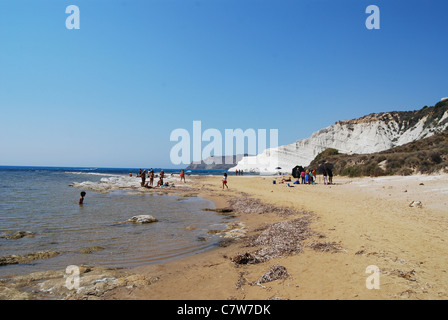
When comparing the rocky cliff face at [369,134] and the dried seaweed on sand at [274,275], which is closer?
the dried seaweed on sand at [274,275]

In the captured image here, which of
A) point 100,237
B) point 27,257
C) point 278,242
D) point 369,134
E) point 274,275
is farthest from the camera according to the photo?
point 369,134

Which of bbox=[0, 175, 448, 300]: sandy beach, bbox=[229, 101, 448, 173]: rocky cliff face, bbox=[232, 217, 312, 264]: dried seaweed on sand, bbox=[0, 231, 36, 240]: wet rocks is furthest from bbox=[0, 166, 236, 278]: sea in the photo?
bbox=[229, 101, 448, 173]: rocky cliff face

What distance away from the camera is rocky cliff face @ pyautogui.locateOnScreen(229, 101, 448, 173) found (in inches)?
2081

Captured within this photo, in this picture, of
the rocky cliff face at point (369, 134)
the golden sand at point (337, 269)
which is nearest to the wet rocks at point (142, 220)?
the golden sand at point (337, 269)

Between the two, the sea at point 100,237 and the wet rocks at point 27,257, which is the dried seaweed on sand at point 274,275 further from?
the wet rocks at point 27,257

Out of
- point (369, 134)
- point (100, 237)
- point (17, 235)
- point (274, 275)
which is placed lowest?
point (100, 237)

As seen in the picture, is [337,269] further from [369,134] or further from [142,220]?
[369,134]

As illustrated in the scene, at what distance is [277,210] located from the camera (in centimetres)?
1332

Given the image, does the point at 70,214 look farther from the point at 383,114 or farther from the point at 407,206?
the point at 383,114

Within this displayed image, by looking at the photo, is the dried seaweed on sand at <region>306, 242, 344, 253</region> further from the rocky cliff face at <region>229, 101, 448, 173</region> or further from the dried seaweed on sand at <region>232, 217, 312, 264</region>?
the rocky cliff face at <region>229, 101, 448, 173</region>

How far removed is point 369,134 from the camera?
70562 millimetres

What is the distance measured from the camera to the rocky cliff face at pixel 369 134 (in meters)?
52.9

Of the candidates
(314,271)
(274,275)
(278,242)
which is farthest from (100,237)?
(314,271)
